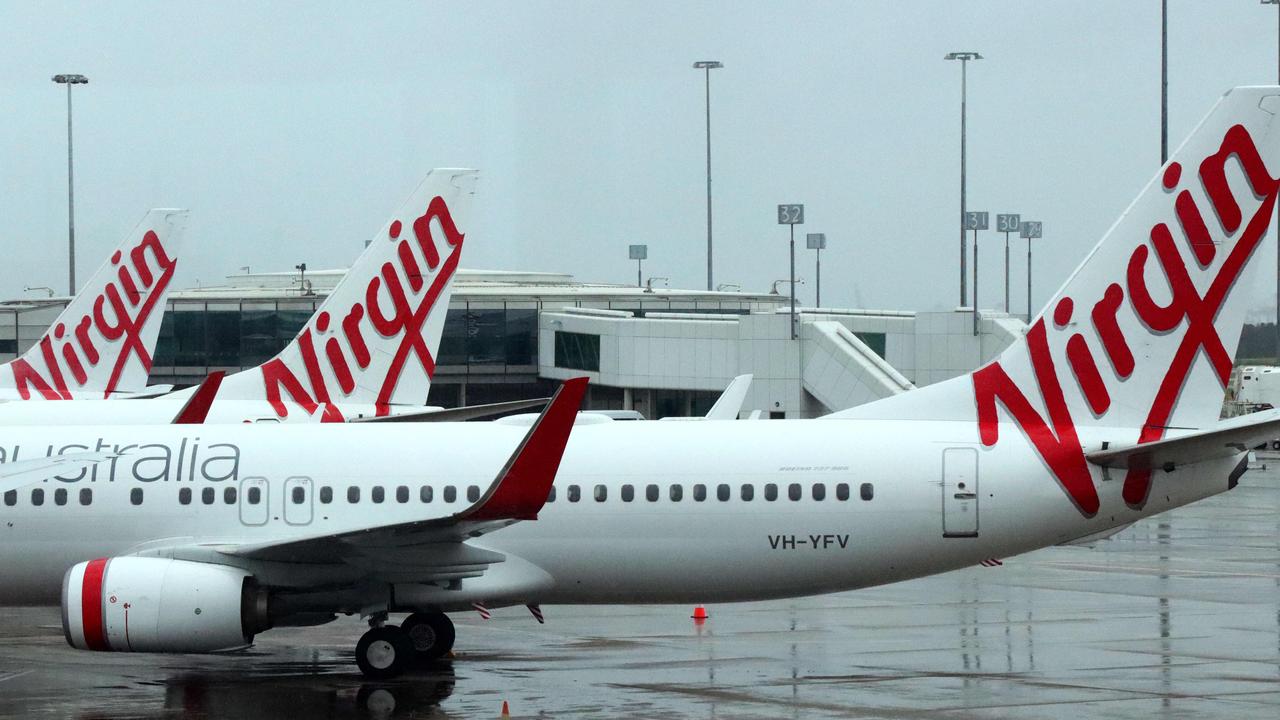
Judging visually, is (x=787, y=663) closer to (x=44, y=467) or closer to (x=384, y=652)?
(x=384, y=652)

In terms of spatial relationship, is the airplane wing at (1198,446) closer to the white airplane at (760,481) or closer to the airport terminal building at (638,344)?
the white airplane at (760,481)

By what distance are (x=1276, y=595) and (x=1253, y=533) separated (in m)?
11.9

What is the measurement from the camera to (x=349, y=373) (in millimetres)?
33656

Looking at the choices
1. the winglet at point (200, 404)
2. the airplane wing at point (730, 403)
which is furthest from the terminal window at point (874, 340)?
the winglet at point (200, 404)

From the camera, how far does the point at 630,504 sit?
74.3 ft

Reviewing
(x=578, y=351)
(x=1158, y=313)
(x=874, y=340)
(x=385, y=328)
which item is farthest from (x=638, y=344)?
(x=1158, y=313)

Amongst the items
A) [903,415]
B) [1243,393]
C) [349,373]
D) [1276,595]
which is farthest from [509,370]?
[903,415]

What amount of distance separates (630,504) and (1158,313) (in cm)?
730

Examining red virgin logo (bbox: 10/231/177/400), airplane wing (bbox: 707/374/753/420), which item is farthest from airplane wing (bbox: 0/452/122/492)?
red virgin logo (bbox: 10/231/177/400)

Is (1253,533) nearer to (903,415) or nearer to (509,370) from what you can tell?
(903,415)

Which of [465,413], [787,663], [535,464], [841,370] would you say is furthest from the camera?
[841,370]

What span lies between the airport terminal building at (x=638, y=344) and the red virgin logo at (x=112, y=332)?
22.3 metres

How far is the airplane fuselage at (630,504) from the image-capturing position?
22.1 m

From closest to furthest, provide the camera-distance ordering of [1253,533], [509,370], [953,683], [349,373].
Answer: [953,683] < [349,373] < [1253,533] < [509,370]
